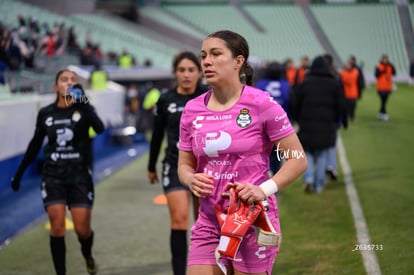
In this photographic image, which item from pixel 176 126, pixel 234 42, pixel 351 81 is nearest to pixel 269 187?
pixel 234 42

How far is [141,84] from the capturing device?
98.4 ft

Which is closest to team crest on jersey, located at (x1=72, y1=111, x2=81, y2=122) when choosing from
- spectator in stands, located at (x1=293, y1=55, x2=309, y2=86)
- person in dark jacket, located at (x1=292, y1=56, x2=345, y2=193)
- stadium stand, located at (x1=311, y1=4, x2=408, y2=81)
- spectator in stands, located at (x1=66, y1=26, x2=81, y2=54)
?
stadium stand, located at (x1=311, y1=4, x2=408, y2=81)

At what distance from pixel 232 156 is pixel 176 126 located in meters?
2.69

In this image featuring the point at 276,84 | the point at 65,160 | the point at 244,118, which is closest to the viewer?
the point at 244,118

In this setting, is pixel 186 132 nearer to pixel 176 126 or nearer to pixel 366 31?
pixel 176 126

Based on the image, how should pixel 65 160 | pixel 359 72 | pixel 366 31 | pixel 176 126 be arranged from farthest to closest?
pixel 359 72 < pixel 366 31 < pixel 176 126 < pixel 65 160

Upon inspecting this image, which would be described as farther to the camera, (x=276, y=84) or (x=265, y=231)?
(x=276, y=84)

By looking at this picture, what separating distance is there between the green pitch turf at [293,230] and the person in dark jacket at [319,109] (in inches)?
33.0

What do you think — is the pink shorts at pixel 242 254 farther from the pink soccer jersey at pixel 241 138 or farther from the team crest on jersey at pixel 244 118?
the team crest on jersey at pixel 244 118

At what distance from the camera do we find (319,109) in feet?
36.9

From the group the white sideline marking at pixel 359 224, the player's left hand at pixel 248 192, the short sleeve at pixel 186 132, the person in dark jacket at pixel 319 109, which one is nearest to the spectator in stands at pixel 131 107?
the white sideline marking at pixel 359 224

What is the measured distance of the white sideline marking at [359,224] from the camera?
6880mm

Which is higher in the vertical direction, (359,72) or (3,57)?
(3,57)

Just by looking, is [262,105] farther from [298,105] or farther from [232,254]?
[298,105]
